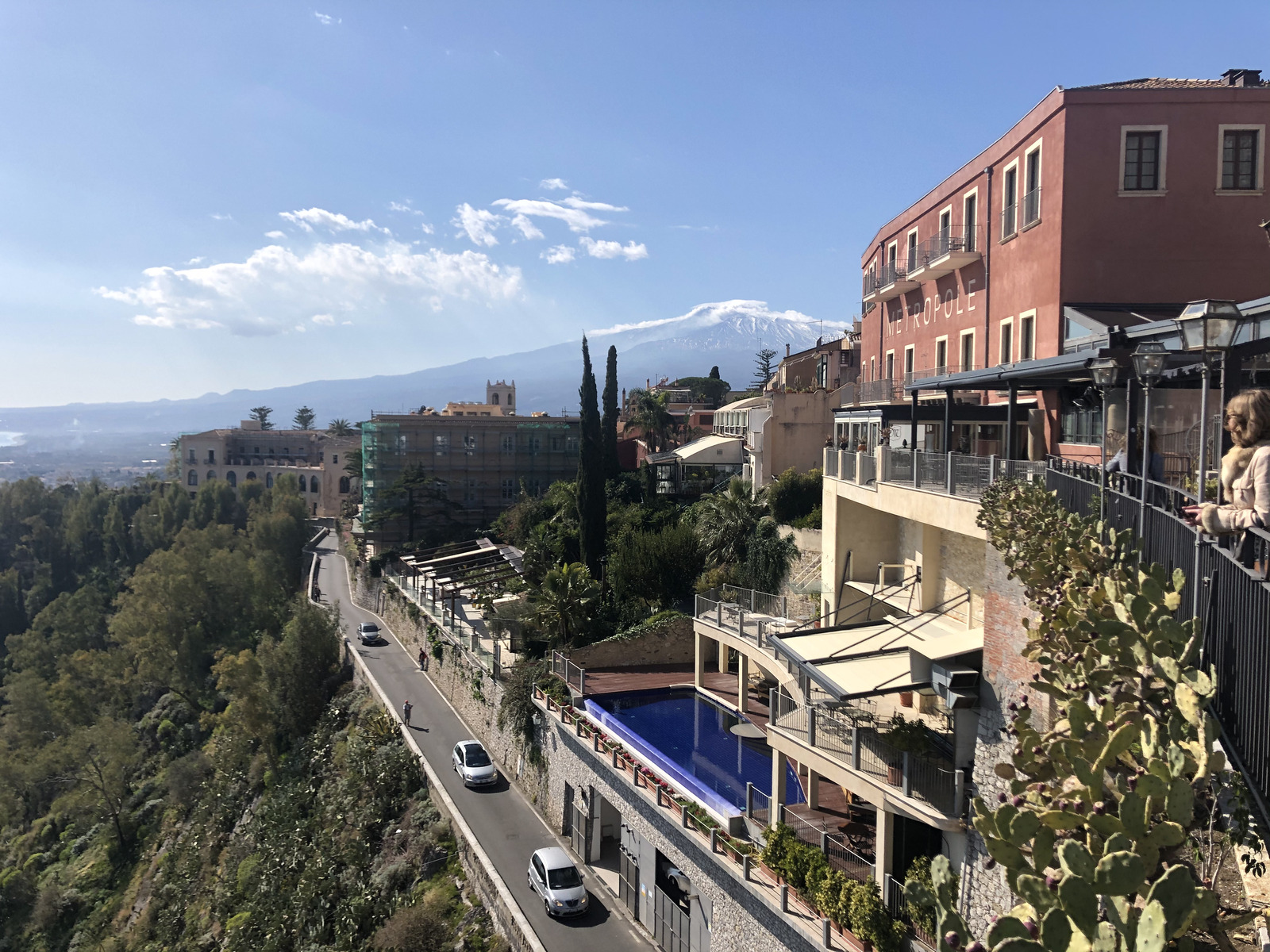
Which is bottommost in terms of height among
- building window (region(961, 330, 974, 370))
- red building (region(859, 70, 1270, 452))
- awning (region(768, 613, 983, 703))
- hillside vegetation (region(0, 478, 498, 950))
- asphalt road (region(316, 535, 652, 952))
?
hillside vegetation (region(0, 478, 498, 950))

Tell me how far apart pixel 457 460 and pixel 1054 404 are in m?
45.2

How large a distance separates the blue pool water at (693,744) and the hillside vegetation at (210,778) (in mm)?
5075

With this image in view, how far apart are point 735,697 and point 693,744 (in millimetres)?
2932

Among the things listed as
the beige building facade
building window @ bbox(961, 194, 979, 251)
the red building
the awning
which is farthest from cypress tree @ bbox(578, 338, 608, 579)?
the beige building facade

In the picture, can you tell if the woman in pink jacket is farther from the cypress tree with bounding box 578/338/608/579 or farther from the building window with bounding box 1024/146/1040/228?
the cypress tree with bounding box 578/338/608/579

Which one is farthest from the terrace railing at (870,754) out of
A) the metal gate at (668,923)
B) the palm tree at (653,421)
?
the palm tree at (653,421)

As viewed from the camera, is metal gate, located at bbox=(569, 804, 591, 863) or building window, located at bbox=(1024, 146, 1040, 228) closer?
building window, located at bbox=(1024, 146, 1040, 228)

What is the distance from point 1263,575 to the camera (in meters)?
4.05

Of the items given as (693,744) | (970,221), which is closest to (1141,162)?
(970,221)

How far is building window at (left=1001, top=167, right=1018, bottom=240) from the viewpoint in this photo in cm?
1722

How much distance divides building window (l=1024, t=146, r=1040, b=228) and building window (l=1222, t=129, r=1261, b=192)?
3.09m

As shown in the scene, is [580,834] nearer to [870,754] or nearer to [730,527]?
[870,754]

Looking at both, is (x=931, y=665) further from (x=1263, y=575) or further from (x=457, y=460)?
(x=457, y=460)

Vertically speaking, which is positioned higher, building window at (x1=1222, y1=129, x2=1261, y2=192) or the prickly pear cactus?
building window at (x1=1222, y1=129, x2=1261, y2=192)
